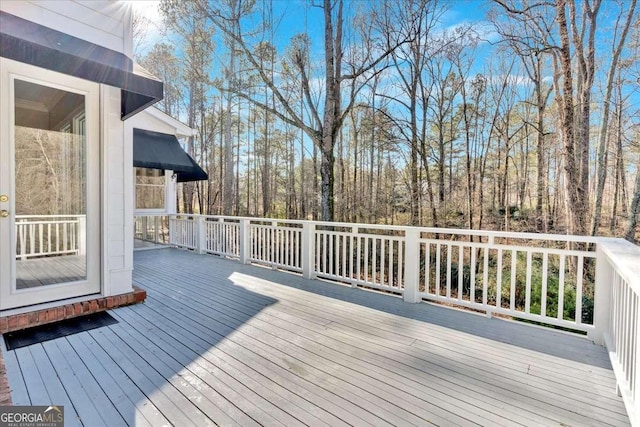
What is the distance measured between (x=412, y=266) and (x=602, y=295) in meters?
1.72

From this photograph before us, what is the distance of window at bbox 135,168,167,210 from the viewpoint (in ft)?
24.9

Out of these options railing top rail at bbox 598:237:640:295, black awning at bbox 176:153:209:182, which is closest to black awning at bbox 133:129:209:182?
black awning at bbox 176:153:209:182

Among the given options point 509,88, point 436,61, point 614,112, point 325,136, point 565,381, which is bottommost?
point 565,381

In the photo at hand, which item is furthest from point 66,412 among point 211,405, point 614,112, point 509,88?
point 509,88

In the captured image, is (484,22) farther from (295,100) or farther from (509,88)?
(295,100)

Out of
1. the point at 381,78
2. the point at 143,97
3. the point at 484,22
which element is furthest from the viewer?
the point at 381,78

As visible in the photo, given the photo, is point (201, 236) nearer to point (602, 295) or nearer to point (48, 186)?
point (48, 186)

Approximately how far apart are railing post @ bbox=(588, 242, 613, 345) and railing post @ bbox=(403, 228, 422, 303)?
1.62m

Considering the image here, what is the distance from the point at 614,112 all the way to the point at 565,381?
375 inches

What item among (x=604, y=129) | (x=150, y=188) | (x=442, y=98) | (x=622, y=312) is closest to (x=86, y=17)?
(x=150, y=188)

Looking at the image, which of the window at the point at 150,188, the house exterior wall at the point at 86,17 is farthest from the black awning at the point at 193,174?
the house exterior wall at the point at 86,17

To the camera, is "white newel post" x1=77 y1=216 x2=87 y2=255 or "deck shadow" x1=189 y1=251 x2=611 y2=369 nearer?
"deck shadow" x1=189 y1=251 x2=611 y2=369

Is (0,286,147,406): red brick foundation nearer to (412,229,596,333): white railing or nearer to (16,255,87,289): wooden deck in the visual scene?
(16,255,87,289): wooden deck

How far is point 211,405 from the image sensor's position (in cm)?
182
